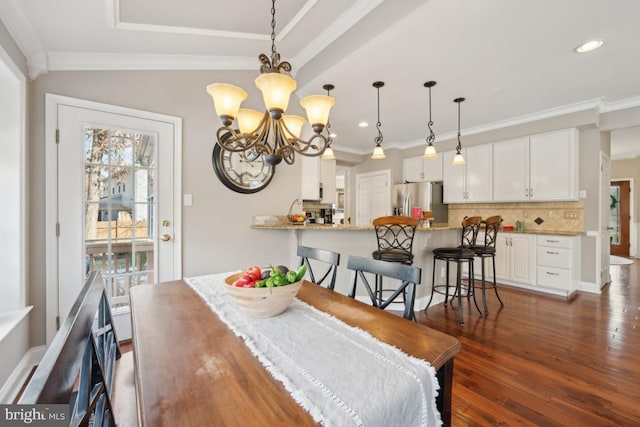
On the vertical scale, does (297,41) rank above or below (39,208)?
above

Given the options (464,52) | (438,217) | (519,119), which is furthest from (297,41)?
(438,217)

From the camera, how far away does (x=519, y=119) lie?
169 inches

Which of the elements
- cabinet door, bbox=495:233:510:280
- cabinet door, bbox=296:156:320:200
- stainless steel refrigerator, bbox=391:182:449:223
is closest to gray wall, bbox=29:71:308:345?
cabinet door, bbox=296:156:320:200

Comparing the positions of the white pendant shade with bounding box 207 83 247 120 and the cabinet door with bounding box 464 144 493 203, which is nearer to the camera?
the white pendant shade with bounding box 207 83 247 120

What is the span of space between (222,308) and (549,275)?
175 inches

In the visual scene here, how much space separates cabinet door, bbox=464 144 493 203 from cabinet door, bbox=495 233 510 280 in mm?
702

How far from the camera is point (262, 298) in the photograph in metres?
1.12

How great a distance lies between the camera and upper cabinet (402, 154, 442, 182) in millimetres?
5426

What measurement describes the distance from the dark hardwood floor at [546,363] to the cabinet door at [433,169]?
263 cm

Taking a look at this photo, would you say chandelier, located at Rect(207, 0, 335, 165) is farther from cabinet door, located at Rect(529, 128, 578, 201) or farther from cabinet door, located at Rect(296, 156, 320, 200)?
cabinet door, located at Rect(529, 128, 578, 201)

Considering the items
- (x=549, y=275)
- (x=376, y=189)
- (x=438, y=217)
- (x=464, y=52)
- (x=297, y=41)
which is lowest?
(x=549, y=275)

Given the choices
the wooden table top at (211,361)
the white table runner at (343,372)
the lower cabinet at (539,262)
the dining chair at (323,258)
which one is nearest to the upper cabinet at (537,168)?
the lower cabinet at (539,262)

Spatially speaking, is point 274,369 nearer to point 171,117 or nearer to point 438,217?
point 171,117

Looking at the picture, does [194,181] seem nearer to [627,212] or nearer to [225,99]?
[225,99]
